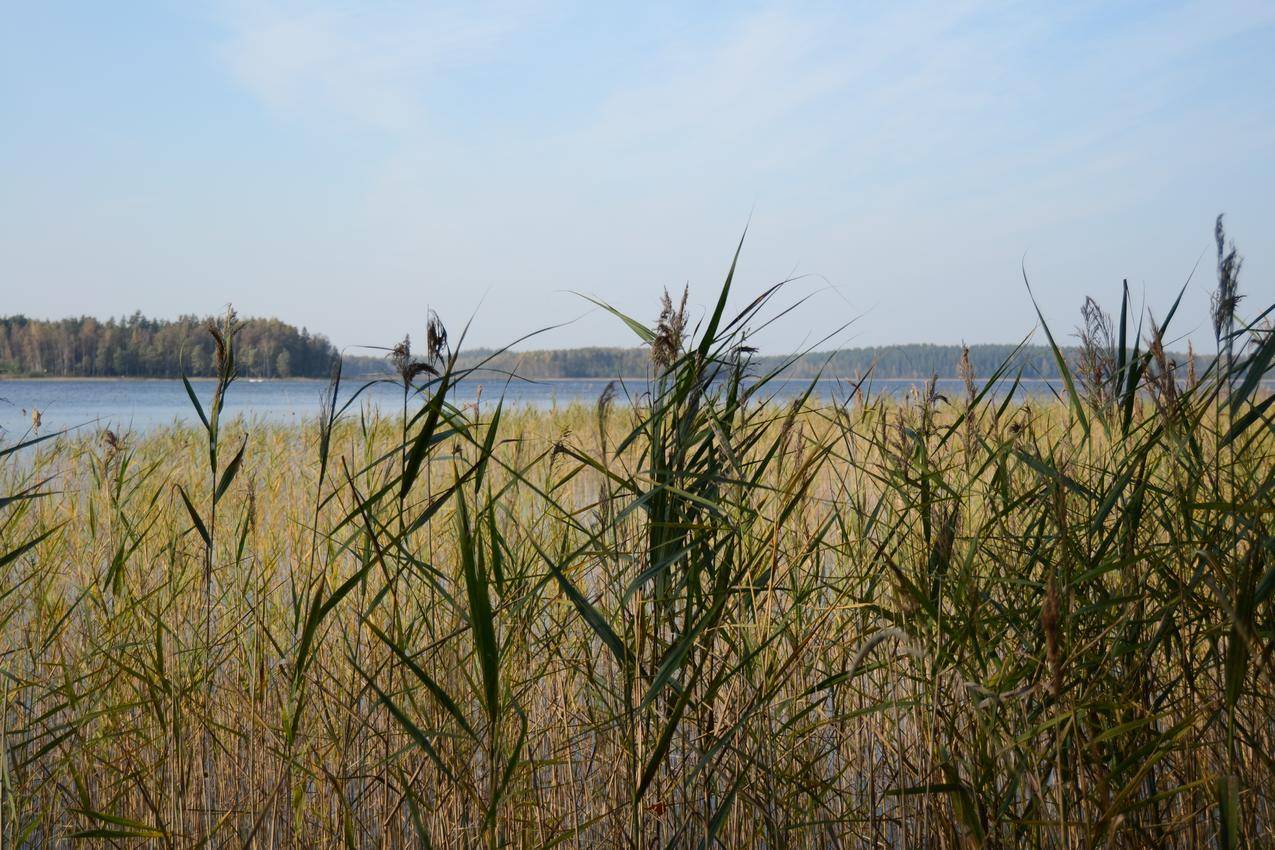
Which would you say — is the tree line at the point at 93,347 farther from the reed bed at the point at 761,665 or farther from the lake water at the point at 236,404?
the reed bed at the point at 761,665

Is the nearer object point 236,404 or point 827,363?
point 827,363

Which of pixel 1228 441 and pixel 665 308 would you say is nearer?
pixel 1228 441

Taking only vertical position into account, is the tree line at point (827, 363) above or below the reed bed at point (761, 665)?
above

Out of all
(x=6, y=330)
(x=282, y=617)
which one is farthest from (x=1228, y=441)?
(x=6, y=330)

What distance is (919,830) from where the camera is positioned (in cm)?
181

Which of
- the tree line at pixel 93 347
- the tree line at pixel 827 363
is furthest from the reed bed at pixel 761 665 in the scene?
the tree line at pixel 93 347

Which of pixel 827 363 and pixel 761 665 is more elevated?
pixel 827 363

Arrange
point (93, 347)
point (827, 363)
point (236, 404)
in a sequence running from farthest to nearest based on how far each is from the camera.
A: point (93, 347) → point (236, 404) → point (827, 363)

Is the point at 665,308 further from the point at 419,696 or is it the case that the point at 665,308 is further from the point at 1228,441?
the point at 419,696

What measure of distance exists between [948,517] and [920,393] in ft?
4.54

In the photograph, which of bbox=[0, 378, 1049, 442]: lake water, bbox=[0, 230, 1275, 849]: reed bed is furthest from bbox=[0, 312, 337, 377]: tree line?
bbox=[0, 230, 1275, 849]: reed bed

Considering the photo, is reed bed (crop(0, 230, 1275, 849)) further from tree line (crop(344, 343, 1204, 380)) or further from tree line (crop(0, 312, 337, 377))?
tree line (crop(0, 312, 337, 377))

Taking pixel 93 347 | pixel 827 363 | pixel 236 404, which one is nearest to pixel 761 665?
pixel 827 363

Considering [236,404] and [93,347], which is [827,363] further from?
[93,347]
